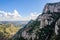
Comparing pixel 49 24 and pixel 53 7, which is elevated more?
pixel 53 7

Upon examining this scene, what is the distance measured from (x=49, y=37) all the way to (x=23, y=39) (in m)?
35.8

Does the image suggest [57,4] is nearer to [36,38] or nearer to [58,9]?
[58,9]

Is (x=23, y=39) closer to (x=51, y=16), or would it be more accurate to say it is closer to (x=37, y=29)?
(x=37, y=29)

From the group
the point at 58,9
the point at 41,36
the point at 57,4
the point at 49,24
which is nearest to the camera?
the point at 41,36

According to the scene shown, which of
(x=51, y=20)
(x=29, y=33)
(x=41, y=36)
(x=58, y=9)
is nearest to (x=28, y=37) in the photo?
(x=29, y=33)

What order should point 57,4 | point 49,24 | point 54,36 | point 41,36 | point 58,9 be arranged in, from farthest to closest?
1. point 57,4
2. point 58,9
3. point 49,24
4. point 41,36
5. point 54,36

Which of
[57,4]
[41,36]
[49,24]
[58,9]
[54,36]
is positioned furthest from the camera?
[57,4]

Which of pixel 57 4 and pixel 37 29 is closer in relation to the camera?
pixel 37 29

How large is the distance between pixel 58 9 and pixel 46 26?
29.0 m

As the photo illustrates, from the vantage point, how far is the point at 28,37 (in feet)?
554

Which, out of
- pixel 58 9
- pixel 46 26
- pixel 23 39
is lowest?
pixel 23 39

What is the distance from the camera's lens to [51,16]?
175 m

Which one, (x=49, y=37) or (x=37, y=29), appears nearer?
(x=49, y=37)

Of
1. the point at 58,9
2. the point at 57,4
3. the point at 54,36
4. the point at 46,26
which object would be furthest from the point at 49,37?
the point at 57,4
